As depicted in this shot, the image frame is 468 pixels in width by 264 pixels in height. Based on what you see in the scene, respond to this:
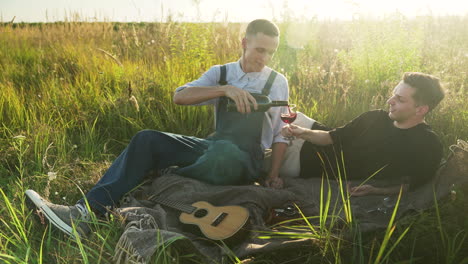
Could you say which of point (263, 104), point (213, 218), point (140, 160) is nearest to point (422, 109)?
point (263, 104)

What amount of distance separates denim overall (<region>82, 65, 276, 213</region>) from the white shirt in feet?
0.20

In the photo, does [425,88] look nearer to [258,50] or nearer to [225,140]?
[258,50]

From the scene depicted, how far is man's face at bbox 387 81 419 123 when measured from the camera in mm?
3666

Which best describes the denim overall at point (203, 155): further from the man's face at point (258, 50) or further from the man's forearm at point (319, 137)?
the man's forearm at point (319, 137)

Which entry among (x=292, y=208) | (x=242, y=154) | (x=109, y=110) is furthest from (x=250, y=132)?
(x=109, y=110)

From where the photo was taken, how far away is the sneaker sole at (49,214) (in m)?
3.00

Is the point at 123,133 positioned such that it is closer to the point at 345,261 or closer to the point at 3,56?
the point at 345,261

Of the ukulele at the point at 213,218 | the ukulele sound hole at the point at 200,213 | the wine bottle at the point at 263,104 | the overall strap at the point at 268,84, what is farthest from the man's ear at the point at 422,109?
the ukulele sound hole at the point at 200,213

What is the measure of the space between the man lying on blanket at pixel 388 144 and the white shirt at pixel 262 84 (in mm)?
226

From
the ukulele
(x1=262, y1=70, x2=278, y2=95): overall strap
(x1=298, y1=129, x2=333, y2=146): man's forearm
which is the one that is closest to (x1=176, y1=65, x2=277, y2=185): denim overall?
Result: (x1=262, y1=70, x2=278, y2=95): overall strap

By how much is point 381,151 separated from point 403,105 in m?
0.47

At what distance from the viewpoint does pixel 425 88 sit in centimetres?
363

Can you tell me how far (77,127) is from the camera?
16.9ft

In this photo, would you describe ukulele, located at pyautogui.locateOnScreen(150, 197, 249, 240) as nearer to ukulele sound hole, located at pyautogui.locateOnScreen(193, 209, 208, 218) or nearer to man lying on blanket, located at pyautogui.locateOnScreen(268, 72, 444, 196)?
ukulele sound hole, located at pyautogui.locateOnScreen(193, 209, 208, 218)
